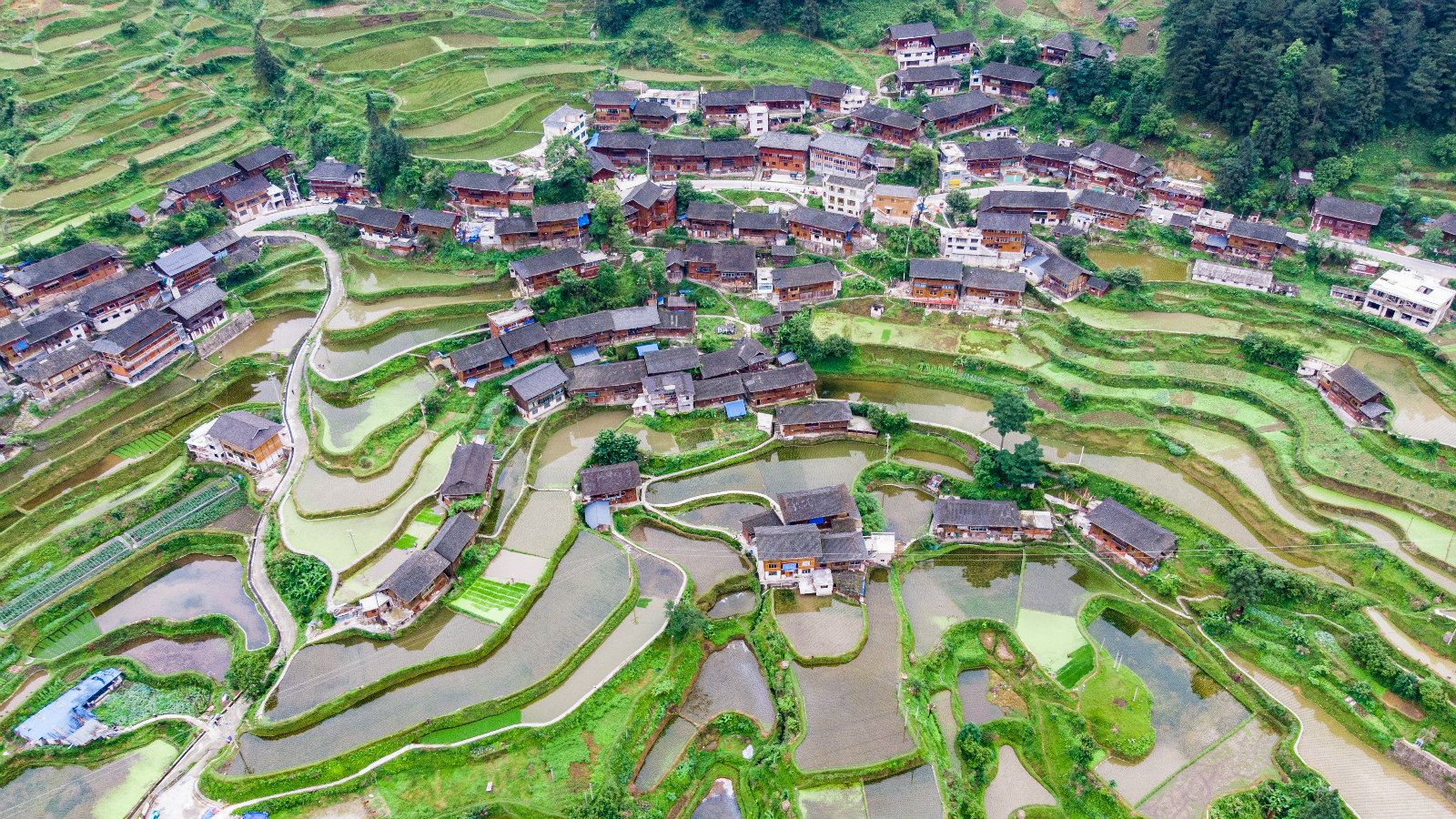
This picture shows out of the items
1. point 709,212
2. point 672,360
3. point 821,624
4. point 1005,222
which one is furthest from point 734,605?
point 1005,222

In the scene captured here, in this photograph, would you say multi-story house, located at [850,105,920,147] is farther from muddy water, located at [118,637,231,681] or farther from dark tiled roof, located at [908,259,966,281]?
muddy water, located at [118,637,231,681]

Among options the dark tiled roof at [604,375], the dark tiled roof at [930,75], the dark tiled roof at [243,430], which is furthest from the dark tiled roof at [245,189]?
the dark tiled roof at [930,75]

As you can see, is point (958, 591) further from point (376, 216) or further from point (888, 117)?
point (376, 216)

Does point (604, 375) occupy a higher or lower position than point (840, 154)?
lower

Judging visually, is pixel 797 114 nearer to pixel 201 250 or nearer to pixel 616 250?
pixel 616 250

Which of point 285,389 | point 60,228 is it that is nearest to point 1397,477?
point 285,389

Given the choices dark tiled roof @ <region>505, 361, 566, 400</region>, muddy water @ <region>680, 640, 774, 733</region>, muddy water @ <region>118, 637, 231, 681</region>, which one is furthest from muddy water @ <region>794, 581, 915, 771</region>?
muddy water @ <region>118, 637, 231, 681</region>
